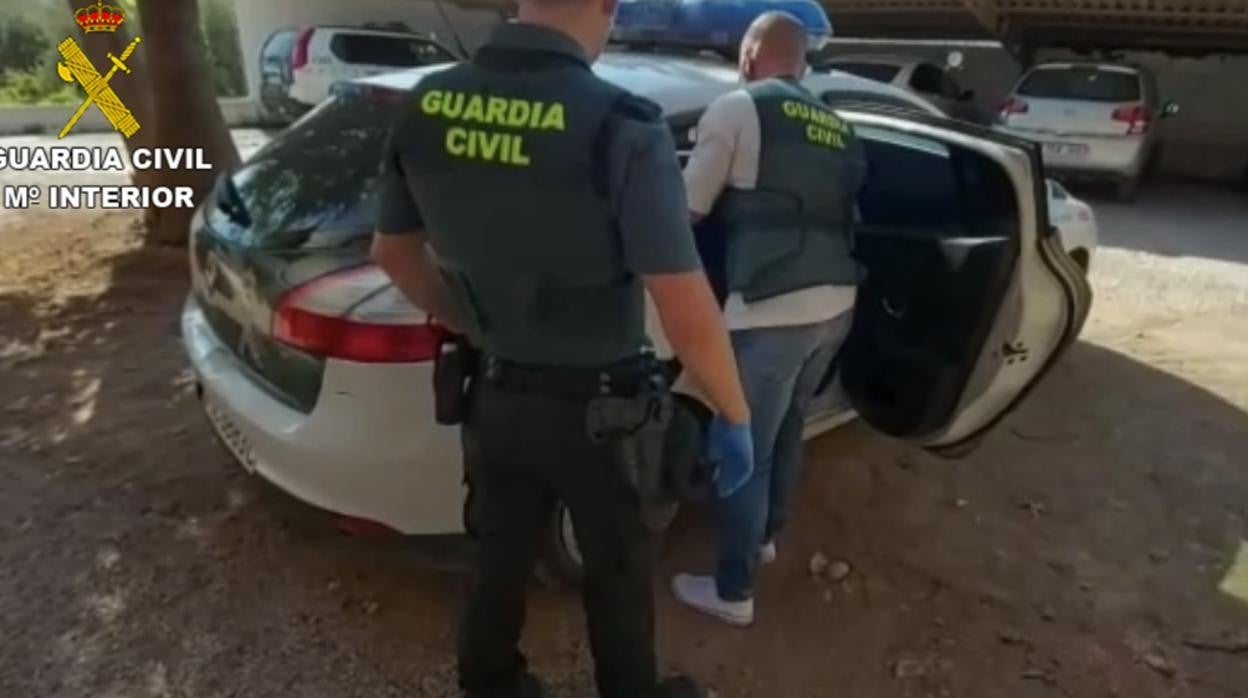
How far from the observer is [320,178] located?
2803 millimetres

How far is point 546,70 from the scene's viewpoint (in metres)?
1.64

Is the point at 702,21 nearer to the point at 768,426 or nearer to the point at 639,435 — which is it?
the point at 768,426

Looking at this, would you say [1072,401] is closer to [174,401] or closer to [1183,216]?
[174,401]

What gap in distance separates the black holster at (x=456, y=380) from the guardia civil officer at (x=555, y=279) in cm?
3

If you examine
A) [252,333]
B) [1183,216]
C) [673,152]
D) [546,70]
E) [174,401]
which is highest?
[546,70]

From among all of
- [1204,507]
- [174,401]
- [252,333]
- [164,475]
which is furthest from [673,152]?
[174,401]

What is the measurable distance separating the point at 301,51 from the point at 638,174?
14.0m

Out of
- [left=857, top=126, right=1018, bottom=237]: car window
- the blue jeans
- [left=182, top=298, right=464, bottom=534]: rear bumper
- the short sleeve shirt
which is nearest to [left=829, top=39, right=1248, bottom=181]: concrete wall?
[left=857, top=126, right=1018, bottom=237]: car window

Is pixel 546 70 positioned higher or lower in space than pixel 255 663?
higher

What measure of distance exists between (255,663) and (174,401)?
5.90 ft

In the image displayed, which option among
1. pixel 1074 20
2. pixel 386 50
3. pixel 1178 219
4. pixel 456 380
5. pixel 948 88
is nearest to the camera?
pixel 456 380

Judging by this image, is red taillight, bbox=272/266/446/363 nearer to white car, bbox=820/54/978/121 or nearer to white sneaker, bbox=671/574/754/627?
white sneaker, bbox=671/574/754/627

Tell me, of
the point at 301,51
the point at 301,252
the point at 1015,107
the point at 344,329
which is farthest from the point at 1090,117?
the point at 344,329

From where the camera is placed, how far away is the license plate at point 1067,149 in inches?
436
